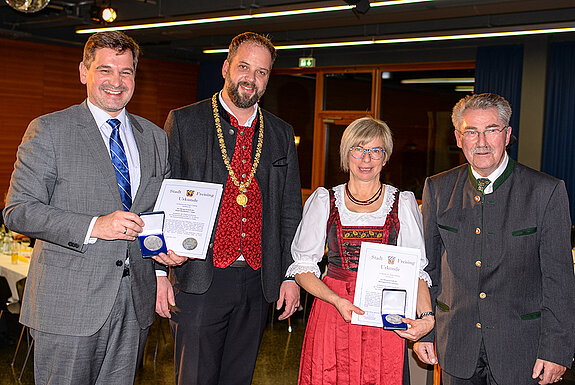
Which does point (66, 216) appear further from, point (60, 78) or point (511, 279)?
point (60, 78)

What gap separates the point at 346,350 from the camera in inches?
116

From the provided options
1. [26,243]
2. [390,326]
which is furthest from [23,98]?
[390,326]

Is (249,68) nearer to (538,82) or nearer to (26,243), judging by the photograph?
(26,243)

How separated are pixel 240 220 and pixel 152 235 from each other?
59cm

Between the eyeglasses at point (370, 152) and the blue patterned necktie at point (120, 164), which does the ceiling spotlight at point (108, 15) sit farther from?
the eyeglasses at point (370, 152)

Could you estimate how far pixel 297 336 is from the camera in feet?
23.1

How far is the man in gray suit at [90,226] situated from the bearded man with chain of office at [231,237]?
0.84 feet

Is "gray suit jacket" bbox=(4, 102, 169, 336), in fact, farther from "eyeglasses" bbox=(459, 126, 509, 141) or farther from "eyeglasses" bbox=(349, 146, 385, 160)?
"eyeglasses" bbox=(459, 126, 509, 141)

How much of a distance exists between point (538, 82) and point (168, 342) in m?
8.20

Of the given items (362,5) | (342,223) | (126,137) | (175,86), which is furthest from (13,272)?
(175,86)

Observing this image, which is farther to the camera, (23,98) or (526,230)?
(23,98)

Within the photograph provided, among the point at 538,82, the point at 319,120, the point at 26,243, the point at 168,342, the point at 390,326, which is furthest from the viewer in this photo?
the point at 319,120

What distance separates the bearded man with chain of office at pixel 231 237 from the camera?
9.51 ft

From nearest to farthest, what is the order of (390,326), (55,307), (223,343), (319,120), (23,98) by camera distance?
(55,307)
(390,326)
(223,343)
(23,98)
(319,120)
